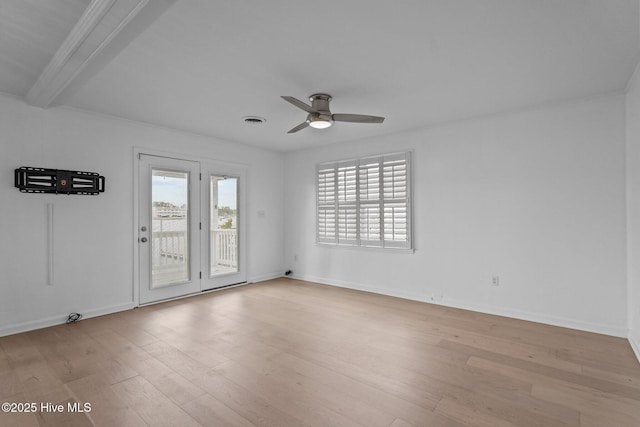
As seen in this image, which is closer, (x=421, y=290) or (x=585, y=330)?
(x=585, y=330)

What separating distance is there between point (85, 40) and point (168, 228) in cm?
292

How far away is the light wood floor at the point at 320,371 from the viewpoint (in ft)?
6.66

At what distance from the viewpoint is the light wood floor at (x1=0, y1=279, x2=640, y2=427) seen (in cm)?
203

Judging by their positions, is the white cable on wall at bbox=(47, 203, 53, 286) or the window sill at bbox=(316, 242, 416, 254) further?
the window sill at bbox=(316, 242, 416, 254)

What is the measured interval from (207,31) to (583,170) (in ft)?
13.0

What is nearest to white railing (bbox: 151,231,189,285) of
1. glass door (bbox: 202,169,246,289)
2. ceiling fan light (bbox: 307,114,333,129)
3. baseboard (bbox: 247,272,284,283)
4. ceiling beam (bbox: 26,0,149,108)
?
glass door (bbox: 202,169,246,289)

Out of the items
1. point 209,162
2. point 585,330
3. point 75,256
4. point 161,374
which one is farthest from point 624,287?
point 75,256

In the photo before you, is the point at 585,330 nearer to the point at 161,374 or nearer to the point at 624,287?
the point at 624,287

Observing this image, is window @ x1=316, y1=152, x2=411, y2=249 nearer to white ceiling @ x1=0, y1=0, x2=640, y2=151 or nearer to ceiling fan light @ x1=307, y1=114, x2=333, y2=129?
white ceiling @ x1=0, y1=0, x2=640, y2=151

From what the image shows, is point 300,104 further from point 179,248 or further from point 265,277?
point 265,277

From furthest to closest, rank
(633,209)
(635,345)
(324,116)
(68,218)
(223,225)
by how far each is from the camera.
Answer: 1. (223,225)
2. (68,218)
3. (324,116)
4. (633,209)
5. (635,345)

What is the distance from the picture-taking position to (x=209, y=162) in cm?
515

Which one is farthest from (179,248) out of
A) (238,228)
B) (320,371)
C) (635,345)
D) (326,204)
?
(635,345)

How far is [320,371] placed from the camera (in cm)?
260
